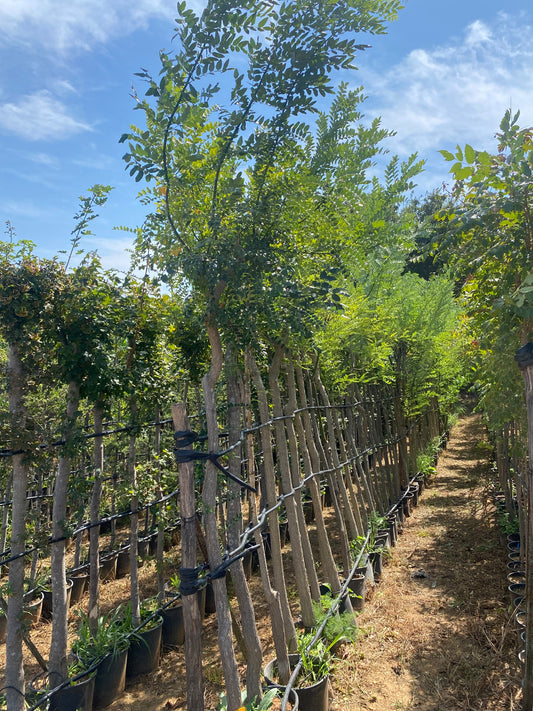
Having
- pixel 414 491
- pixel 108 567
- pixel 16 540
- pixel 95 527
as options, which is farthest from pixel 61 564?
pixel 414 491

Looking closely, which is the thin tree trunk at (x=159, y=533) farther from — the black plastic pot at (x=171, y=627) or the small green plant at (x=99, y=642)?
the small green plant at (x=99, y=642)

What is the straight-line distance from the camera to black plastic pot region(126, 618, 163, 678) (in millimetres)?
3980

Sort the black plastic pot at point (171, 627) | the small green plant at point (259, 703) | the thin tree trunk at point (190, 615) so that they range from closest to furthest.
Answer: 1. the thin tree trunk at point (190, 615)
2. the small green plant at point (259, 703)
3. the black plastic pot at point (171, 627)

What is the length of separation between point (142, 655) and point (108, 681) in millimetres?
392

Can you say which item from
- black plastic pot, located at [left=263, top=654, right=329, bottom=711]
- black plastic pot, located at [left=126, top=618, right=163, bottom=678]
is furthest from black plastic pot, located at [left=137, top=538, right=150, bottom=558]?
black plastic pot, located at [left=263, top=654, right=329, bottom=711]

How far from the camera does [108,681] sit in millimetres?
3645

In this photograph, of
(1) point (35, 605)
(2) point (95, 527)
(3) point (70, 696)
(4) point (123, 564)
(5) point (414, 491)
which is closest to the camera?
(3) point (70, 696)

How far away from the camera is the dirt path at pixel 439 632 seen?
3355 mm

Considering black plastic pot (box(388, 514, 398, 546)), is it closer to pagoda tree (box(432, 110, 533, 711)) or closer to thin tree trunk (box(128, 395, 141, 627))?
pagoda tree (box(432, 110, 533, 711))

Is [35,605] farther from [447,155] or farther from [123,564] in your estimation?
[447,155]

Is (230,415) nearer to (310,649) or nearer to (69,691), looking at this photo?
(310,649)

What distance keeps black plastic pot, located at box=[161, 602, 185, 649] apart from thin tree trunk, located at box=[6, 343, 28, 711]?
1501mm

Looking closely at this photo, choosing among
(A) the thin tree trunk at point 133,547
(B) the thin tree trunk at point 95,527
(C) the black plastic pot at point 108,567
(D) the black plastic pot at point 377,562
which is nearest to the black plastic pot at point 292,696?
(A) the thin tree trunk at point 133,547

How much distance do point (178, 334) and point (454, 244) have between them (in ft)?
7.79
